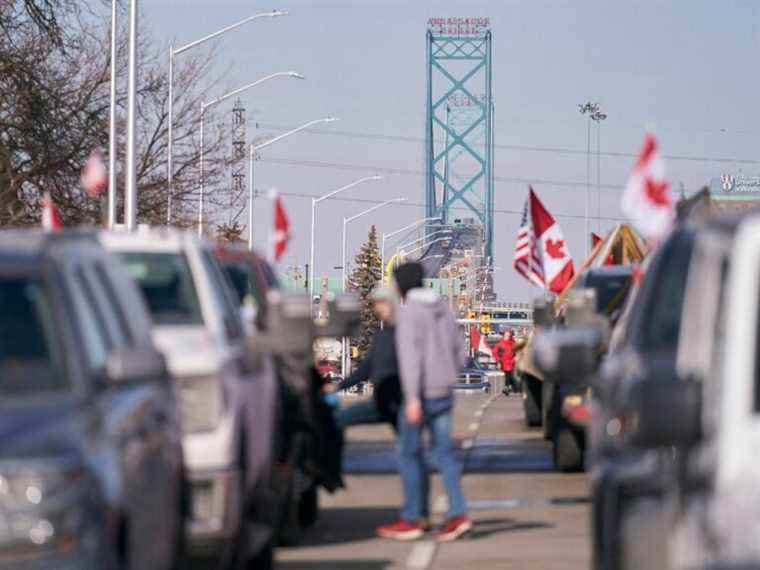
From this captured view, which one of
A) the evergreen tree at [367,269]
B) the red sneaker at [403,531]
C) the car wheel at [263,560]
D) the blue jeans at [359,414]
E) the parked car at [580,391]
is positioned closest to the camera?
the car wheel at [263,560]

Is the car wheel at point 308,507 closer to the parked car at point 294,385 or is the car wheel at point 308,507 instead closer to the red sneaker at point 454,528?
the parked car at point 294,385

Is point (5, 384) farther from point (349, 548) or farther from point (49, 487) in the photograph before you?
point (349, 548)

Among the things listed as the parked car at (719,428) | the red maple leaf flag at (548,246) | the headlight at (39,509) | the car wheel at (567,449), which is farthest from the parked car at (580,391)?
the red maple leaf flag at (548,246)

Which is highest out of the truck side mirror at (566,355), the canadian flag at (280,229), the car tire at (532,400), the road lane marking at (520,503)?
the canadian flag at (280,229)

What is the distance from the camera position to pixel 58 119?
3750 centimetres

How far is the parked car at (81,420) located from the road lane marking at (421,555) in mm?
3439

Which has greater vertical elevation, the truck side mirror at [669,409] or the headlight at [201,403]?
the truck side mirror at [669,409]

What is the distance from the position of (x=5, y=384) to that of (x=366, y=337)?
142892 mm

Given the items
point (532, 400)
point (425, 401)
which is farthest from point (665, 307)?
point (532, 400)

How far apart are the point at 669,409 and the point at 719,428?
0.18 m

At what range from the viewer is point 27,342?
8.02m

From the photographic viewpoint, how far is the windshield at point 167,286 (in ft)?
37.8

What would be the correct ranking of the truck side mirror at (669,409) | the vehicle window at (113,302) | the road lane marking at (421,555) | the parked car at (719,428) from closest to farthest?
the parked car at (719,428), the truck side mirror at (669,409), the vehicle window at (113,302), the road lane marking at (421,555)

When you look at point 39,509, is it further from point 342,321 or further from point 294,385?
point 342,321
